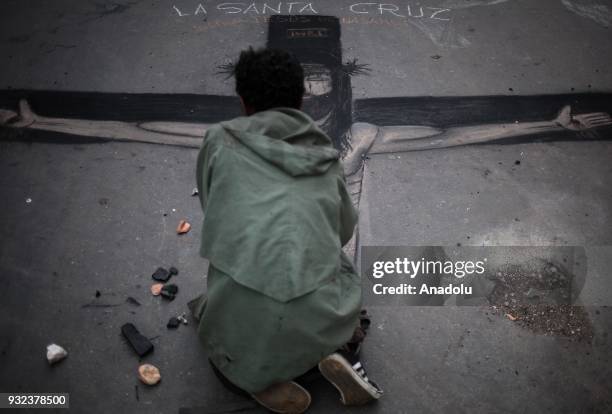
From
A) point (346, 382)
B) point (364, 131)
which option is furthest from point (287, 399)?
point (364, 131)

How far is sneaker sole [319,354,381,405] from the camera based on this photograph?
227 centimetres

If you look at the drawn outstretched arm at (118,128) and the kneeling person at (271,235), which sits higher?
the kneeling person at (271,235)

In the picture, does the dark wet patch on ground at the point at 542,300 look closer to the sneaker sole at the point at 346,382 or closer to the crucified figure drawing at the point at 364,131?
the sneaker sole at the point at 346,382

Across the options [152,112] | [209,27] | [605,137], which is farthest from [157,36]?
[605,137]

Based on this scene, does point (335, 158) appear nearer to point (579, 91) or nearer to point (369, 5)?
point (579, 91)

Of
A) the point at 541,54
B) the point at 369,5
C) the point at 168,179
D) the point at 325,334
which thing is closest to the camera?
the point at 325,334

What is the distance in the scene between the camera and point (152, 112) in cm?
404

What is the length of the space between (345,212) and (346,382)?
2.57 ft

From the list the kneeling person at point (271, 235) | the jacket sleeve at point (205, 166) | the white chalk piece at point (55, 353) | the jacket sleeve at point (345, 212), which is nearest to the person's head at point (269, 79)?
the kneeling person at point (271, 235)

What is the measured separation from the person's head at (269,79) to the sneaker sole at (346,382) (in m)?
1.12

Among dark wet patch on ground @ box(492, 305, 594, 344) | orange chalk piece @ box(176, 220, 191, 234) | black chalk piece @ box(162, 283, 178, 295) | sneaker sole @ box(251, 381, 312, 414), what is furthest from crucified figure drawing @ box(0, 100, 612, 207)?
sneaker sole @ box(251, 381, 312, 414)

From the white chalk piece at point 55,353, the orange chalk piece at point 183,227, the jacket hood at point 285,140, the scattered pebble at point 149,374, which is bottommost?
the scattered pebble at point 149,374

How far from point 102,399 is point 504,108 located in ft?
11.4

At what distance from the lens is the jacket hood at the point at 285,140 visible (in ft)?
6.29
